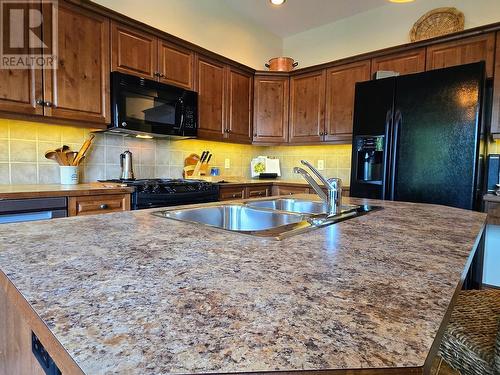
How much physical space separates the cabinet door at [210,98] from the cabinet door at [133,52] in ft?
1.68

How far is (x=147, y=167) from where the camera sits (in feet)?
9.64

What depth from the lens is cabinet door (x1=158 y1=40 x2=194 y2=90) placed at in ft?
8.66

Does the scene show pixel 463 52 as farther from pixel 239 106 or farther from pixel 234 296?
pixel 234 296

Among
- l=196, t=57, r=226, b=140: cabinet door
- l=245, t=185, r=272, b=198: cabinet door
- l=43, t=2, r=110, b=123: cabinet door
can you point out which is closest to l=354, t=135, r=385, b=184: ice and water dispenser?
l=245, t=185, r=272, b=198: cabinet door

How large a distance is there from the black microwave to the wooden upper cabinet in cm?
185

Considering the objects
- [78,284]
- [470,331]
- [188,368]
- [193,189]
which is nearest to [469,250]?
[470,331]

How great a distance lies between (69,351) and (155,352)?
0.09 m

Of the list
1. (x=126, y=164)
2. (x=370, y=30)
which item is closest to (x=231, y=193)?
(x=126, y=164)

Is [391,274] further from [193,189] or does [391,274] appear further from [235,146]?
[235,146]

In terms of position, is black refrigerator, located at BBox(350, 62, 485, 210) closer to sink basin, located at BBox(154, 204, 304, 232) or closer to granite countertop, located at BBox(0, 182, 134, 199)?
sink basin, located at BBox(154, 204, 304, 232)

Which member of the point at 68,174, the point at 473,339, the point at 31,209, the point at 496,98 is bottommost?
the point at 473,339

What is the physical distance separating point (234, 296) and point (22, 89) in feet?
7.17

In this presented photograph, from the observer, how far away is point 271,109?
3.66m

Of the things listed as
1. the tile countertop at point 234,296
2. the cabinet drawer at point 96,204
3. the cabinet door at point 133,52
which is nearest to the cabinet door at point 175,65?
the cabinet door at point 133,52
